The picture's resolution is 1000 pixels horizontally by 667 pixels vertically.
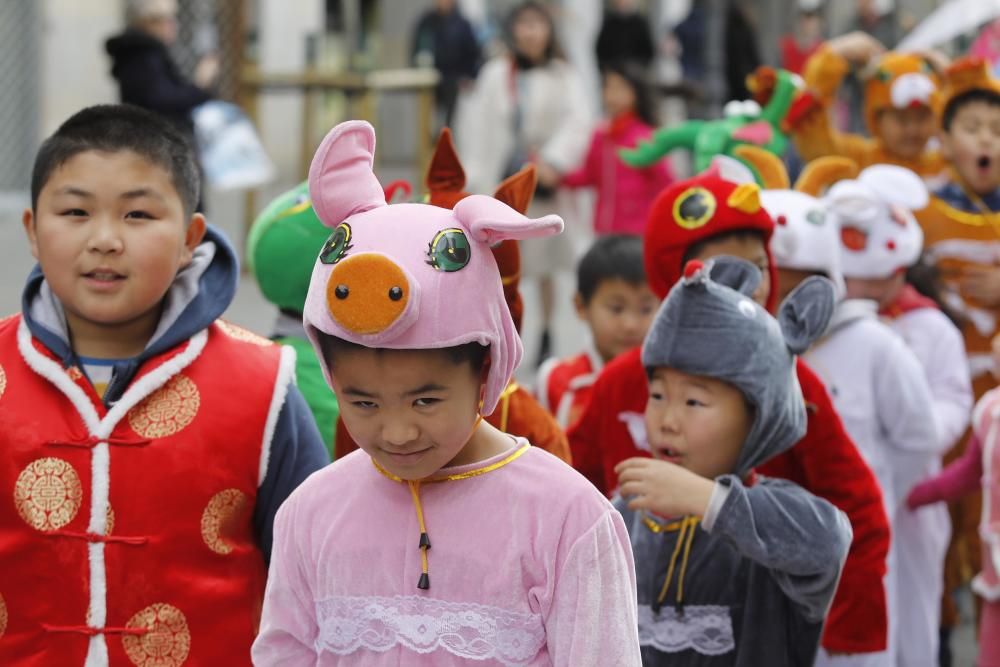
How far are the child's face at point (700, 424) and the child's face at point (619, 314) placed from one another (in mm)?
1548

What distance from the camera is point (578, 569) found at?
2.53 m

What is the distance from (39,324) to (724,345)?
1.37 meters

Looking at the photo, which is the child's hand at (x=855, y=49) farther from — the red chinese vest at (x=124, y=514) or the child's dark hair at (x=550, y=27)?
the red chinese vest at (x=124, y=514)

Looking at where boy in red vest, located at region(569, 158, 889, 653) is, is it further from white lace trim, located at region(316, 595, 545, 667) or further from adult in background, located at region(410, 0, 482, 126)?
adult in background, located at region(410, 0, 482, 126)

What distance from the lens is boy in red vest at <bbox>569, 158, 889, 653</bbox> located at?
3.78 meters

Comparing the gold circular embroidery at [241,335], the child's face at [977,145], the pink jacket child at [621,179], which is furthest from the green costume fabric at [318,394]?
the pink jacket child at [621,179]

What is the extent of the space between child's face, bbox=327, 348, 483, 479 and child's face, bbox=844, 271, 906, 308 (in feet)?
10.3

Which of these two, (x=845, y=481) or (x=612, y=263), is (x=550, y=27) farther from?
(x=845, y=481)

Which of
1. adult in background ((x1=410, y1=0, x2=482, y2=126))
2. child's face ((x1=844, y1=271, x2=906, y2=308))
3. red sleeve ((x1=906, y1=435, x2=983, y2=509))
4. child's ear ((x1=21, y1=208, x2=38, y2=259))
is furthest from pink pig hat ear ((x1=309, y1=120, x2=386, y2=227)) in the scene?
adult in background ((x1=410, y1=0, x2=482, y2=126))

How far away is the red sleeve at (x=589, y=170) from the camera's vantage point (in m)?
10.1

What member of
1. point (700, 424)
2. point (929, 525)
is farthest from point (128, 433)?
point (929, 525)

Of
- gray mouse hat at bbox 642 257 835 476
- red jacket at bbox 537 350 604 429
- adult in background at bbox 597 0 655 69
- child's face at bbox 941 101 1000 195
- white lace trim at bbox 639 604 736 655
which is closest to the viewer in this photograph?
gray mouse hat at bbox 642 257 835 476

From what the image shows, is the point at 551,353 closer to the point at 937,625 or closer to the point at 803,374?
the point at 937,625

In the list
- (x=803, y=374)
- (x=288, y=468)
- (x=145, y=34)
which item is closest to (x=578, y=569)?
(x=288, y=468)
